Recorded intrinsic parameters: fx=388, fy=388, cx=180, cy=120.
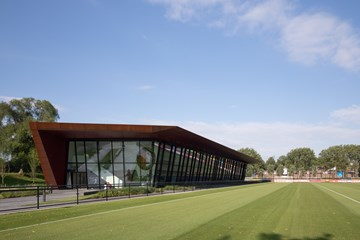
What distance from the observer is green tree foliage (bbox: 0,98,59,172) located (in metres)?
70.4

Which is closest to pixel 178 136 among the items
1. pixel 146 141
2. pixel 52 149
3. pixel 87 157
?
pixel 146 141

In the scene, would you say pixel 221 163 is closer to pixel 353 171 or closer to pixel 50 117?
pixel 50 117

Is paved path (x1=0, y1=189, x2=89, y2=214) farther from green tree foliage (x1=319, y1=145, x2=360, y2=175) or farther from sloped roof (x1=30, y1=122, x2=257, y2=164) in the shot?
green tree foliage (x1=319, y1=145, x2=360, y2=175)

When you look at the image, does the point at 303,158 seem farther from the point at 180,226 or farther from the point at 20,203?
the point at 180,226

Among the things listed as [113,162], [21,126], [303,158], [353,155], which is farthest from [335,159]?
[113,162]

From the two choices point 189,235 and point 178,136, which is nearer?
point 189,235

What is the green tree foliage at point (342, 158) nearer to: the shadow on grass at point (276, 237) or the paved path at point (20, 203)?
the paved path at point (20, 203)

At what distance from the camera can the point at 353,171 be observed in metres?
159

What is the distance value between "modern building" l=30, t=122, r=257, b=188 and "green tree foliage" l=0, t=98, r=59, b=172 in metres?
23.2

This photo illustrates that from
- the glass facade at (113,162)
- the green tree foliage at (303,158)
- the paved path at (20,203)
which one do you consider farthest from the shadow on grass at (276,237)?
the green tree foliage at (303,158)

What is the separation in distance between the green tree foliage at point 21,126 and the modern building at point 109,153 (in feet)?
76.0

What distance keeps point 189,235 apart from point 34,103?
7883 cm

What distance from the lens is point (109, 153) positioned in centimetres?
4062

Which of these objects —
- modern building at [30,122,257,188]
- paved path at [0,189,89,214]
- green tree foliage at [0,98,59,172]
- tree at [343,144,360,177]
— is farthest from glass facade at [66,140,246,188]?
tree at [343,144,360,177]
